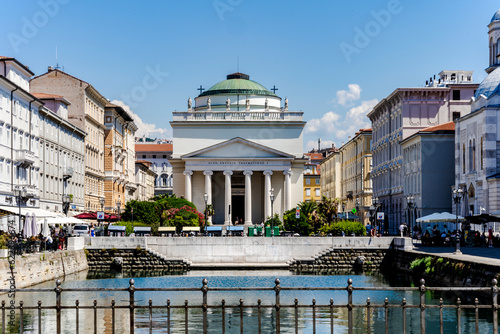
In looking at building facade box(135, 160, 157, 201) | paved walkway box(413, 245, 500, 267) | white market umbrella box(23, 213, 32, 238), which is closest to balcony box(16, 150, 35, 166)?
white market umbrella box(23, 213, 32, 238)

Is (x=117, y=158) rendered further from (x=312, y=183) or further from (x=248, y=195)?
(x=312, y=183)

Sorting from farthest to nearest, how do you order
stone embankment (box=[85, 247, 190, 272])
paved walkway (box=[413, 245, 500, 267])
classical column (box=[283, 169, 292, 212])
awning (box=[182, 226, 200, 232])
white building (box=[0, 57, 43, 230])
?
classical column (box=[283, 169, 292, 212])
awning (box=[182, 226, 200, 232])
stone embankment (box=[85, 247, 190, 272])
white building (box=[0, 57, 43, 230])
paved walkway (box=[413, 245, 500, 267])

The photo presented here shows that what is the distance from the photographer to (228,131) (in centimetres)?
10712

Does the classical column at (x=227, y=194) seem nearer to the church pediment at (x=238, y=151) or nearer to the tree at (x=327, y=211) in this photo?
the church pediment at (x=238, y=151)

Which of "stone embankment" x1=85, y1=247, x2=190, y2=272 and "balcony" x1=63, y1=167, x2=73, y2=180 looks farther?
"balcony" x1=63, y1=167, x2=73, y2=180

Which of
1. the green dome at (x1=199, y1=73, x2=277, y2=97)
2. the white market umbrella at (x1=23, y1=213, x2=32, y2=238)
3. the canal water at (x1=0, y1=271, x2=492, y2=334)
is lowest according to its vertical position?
the canal water at (x1=0, y1=271, x2=492, y2=334)

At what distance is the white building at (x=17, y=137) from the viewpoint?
192ft

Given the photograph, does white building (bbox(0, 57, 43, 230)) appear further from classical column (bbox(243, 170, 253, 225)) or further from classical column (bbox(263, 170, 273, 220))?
classical column (bbox(263, 170, 273, 220))

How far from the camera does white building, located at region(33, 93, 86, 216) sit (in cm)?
7200

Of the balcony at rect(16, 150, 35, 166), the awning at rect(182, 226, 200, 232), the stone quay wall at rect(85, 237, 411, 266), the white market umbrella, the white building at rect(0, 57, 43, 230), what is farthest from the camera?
the awning at rect(182, 226, 200, 232)

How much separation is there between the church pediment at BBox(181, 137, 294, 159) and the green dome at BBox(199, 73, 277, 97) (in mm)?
15974

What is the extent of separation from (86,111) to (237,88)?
30.2 meters

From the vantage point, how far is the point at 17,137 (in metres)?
63.1

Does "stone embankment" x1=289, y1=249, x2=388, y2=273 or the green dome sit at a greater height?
the green dome
